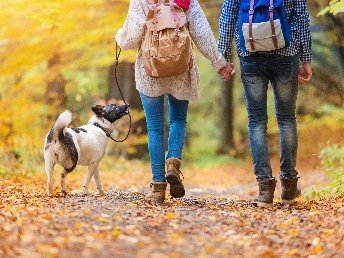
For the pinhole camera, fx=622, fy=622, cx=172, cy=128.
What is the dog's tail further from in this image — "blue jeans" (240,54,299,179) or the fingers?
the fingers

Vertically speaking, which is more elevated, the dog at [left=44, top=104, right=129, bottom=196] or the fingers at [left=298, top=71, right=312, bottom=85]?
the fingers at [left=298, top=71, right=312, bottom=85]

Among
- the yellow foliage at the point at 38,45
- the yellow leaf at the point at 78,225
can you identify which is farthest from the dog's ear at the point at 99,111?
the yellow foliage at the point at 38,45

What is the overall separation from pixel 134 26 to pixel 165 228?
194cm

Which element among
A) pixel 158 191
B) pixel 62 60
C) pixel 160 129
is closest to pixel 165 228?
pixel 158 191

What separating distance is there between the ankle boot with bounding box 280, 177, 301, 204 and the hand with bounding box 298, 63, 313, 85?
0.90 meters

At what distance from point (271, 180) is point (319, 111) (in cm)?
1341

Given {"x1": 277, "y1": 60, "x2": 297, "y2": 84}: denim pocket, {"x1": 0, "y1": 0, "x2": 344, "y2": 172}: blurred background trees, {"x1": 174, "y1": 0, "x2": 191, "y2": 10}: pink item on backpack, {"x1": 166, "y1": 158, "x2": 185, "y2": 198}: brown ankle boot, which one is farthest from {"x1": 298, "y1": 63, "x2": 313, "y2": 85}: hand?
{"x1": 0, "y1": 0, "x2": 344, "y2": 172}: blurred background trees

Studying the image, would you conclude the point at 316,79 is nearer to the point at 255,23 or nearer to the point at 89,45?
the point at 89,45

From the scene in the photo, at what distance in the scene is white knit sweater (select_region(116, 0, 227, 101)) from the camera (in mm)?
5387

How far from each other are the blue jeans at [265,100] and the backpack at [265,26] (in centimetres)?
16

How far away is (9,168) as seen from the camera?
9.85 metres

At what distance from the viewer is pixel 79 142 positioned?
6.32m

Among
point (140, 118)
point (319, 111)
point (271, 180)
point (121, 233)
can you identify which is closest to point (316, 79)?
point (319, 111)

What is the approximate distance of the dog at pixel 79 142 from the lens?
19.9ft
